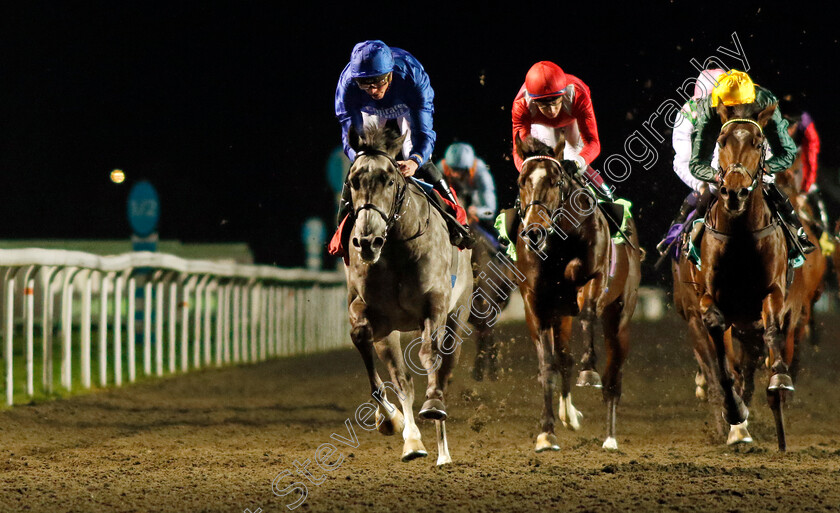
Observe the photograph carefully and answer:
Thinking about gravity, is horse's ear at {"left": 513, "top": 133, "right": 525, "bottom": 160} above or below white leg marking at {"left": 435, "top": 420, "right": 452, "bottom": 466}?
above

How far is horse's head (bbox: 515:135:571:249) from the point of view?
6297 mm

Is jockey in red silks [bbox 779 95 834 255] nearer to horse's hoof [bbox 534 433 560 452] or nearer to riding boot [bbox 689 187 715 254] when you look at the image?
riding boot [bbox 689 187 715 254]

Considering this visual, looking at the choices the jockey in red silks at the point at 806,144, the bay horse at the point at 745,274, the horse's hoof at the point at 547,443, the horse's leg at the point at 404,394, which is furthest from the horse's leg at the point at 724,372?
the jockey in red silks at the point at 806,144

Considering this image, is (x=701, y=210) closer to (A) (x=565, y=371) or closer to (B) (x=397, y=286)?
(A) (x=565, y=371)

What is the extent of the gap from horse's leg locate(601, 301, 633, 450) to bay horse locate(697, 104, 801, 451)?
2.82ft

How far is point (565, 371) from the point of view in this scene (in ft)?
23.8

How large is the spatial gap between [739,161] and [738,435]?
176 centimetres

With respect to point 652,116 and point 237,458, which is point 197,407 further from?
point 652,116

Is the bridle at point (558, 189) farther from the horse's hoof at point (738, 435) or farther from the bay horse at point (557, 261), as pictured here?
the horse's hoof at point (738, 435)

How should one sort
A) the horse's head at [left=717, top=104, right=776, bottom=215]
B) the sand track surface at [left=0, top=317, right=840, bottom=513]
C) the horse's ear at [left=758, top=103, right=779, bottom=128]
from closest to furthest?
1. the sand track surface at [left=0, top=317, right=840, bottom=513]
2. the horse's head at [left=717, top=104, right=776, bottom=215]
3. the horse's ear at [left=758, top=103, right=779, bottom=128]

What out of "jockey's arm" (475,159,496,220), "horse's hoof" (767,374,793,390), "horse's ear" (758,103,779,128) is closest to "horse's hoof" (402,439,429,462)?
"horse's hoof" (767,374,793,390)

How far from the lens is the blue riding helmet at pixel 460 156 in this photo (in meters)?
10.0

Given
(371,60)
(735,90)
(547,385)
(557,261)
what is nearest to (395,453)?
(547,385)

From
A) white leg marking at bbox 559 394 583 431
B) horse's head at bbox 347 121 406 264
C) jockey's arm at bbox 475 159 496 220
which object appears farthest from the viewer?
jockey's arm at bbox 475 159 496 220
